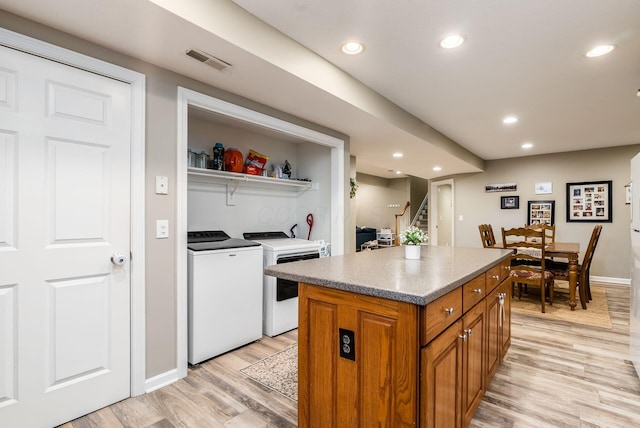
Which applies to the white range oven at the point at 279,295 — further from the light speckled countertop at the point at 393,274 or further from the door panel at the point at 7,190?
the door panel at the point at 7,190

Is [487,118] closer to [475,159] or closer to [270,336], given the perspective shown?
[475,159]

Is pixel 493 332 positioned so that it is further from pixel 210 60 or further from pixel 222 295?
pixel 210 60

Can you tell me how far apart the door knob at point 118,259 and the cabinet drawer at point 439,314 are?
69.5 inches

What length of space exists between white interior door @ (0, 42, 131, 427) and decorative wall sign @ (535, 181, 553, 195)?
6.83 meters

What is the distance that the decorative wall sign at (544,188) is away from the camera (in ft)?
20.0

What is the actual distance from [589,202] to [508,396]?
531 centimetres

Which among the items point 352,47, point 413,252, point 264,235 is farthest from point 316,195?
point 413,252

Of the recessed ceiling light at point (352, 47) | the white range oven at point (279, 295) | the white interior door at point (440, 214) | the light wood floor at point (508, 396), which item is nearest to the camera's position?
the light wood floor at point (508, 396)

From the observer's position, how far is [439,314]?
4.19 ft

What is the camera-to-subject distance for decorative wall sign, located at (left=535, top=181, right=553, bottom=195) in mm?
6102

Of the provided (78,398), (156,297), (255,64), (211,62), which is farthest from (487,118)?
(78,398)

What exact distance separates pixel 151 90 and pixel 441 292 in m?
2.11

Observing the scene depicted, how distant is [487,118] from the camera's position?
3.94 m

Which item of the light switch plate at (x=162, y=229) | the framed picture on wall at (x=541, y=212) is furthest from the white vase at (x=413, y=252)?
the framed picture on wall at (x=541, y=212)
